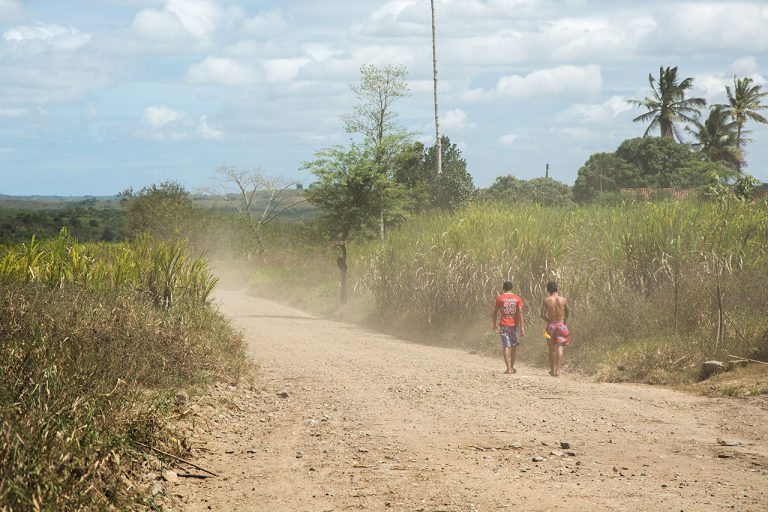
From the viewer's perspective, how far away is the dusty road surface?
686cm

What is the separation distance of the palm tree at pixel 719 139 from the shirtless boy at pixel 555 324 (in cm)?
6177

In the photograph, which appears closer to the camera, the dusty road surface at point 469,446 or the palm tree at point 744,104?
the dusty road surface at point 469,446

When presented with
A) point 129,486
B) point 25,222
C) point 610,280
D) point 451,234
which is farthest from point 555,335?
point 25,222

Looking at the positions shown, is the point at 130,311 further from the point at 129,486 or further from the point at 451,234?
the point at 451,234

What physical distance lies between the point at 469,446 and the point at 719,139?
2761 inches

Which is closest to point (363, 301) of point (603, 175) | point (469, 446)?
point (469, 446)

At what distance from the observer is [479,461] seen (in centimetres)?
795

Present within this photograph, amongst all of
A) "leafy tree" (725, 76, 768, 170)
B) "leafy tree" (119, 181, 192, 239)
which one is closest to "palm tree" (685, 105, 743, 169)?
"leafy tree" (725, 76, 768, 170)

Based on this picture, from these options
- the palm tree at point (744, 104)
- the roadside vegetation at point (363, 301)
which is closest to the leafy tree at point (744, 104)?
the palm tree at point (744, 104)

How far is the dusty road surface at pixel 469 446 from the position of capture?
22.5 ft

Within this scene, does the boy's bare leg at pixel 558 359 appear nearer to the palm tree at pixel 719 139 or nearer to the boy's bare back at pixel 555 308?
the boy's bare back at pixel 555 308

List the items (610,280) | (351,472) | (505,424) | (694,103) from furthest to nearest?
(694,103), (610,280), (505,424), (351,472)

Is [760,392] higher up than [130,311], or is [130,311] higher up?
[130,311]

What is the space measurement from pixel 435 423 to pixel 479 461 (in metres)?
1.92
